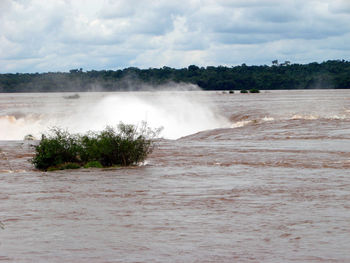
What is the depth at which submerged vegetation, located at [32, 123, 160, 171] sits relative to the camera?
21.5 meters

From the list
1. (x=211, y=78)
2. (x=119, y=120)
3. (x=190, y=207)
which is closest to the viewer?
(x=190, y=207)

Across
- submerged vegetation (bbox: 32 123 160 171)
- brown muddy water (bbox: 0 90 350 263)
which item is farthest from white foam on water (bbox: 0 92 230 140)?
submerged vegetation (bbox: 32 123 160 171)

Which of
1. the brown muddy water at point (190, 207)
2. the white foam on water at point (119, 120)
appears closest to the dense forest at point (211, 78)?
the white foam on water at point (119, 120)

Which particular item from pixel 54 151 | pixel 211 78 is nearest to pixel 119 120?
pixel 54 151

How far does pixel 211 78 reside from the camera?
455ft

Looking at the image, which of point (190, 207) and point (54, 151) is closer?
point (190, 207)

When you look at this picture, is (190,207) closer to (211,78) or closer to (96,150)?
(96,150)

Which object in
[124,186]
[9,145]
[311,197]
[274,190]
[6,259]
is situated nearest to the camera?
[6,259]

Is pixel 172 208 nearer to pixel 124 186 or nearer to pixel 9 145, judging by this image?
pixel 124 186

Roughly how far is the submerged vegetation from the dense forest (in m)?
115

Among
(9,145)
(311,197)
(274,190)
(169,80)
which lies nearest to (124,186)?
(274,190)

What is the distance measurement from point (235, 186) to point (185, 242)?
629cm

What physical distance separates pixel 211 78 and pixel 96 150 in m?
118

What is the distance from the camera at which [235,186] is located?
16.7 meters
